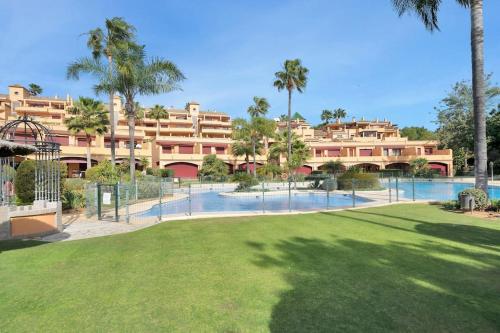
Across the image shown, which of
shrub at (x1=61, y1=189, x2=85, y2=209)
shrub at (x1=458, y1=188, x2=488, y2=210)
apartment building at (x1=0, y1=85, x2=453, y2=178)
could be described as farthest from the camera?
apartment building at (x1=0, y1=85, x2=453, y2=178)

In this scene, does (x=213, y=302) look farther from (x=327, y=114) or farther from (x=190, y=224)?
(x=327, y=114)

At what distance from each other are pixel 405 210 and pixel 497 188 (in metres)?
21.8

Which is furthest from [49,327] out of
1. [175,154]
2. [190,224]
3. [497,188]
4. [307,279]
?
[175,154]

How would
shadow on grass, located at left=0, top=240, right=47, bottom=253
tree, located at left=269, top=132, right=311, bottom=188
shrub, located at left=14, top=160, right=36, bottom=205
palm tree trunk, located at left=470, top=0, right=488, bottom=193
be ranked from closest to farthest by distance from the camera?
shadow on grass, located at left=0, top=240, right=47, bottom=253
palm tree trunk, located at left=470, top=0, right=488, bottom=193
shrub, located at left=14, top=160, right=36, bottom=205
tree, located at left=269, top=132, right=311, bottom=188

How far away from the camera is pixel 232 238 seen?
8188mm

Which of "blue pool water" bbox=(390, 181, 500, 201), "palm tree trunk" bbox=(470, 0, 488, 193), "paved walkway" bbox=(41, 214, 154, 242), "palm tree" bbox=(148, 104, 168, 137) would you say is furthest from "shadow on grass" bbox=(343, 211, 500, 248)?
"palm tree" bbox=(148, 104, 168, 137)

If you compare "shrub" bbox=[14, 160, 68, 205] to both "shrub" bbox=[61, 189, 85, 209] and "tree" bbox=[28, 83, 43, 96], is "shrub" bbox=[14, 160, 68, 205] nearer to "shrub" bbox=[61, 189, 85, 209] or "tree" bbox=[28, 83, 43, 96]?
"shrub" bbox=[61, 189, 85, 209]

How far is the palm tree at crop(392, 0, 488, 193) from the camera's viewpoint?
12.1 m

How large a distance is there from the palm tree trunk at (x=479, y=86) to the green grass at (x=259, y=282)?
524 centimetres

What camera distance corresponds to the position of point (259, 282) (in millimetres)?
4938

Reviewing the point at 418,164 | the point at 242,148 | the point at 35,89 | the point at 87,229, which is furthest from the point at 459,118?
the point at 35,89

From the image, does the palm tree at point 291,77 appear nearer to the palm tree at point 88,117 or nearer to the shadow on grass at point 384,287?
the palm tree at point 88,117

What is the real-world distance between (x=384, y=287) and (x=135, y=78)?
2058 cm

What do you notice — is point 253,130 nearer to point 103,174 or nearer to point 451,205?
point 103,174
